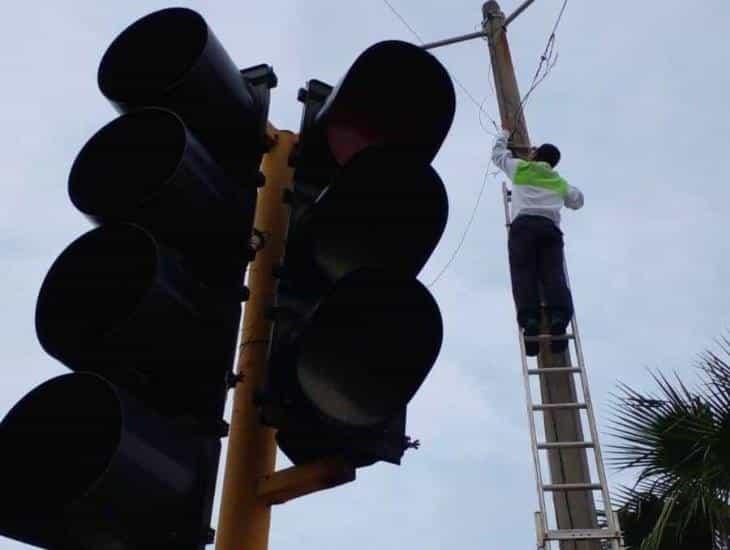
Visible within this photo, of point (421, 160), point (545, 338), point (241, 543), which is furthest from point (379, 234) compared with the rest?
point (545, 338)

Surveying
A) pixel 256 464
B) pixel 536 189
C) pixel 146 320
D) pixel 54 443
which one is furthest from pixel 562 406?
pixel 146 320

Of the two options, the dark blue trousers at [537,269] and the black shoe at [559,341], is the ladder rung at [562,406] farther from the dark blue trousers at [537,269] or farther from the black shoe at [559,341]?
the dark blue trousers at [537,269]

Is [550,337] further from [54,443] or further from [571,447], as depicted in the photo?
[54,443]

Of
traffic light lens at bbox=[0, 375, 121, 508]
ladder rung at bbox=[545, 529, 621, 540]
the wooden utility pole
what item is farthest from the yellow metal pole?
the wooden utility pole

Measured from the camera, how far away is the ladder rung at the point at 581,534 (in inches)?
192

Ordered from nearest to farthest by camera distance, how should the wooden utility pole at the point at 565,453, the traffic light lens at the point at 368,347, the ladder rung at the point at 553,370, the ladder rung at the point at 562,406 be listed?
the traffic light lens at the point at 368,347 < the wooden utility pole at the point at 565,453 < the ladder rung at the point at 562,406 < the ladder rung at the point at 553,370

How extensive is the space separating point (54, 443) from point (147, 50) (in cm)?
96

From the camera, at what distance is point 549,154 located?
7.13 metres

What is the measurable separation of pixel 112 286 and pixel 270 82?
0.74 metres

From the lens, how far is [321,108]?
2465 mm

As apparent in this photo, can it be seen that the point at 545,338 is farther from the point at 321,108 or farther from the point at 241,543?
the point at 241,543

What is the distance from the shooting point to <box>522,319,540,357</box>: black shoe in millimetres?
6152

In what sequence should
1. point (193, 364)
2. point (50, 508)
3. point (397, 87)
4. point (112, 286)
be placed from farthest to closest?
point (397, 87) < point (112, 286) < point (193, 364) < point (50, 508)

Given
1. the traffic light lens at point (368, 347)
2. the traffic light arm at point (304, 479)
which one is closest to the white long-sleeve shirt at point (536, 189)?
the traffic light lens at point (368, 347)
